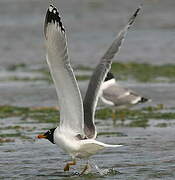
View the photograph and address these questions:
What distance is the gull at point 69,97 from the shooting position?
26.6ft

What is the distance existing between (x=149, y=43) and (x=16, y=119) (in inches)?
382

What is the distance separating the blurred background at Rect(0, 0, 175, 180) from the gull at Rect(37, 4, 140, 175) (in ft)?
1.63

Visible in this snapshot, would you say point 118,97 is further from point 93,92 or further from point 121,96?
point 93,92

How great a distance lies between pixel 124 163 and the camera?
31.9ft

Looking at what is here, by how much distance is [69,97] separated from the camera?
8.52 metres

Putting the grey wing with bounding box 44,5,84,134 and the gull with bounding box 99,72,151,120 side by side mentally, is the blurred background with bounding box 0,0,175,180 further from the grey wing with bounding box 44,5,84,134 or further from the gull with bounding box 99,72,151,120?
the grey wing with bounding box 44,5,84,134

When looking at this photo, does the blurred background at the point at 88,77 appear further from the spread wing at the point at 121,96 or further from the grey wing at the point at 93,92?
the grey wing at the point at 93,92

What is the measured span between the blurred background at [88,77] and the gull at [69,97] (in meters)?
0.50

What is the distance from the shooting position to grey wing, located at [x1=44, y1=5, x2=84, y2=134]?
8.05 meters

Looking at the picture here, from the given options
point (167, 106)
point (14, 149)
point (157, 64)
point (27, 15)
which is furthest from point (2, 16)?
point (14, 149)

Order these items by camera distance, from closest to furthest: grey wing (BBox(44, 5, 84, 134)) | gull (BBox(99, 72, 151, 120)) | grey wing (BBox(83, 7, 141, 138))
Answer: grey wing (BBox(44, 5, 84, 134)) → grey wing (BBox(83, 7, 141, 138)) → gull (BBox(99, 72, 151, 120))

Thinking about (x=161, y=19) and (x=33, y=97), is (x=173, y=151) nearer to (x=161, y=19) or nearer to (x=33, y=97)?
(x=33, y=97)

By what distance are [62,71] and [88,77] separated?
9.51m

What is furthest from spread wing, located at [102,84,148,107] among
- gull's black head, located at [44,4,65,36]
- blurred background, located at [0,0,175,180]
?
gull's black head, located at [44,4,65,36]
